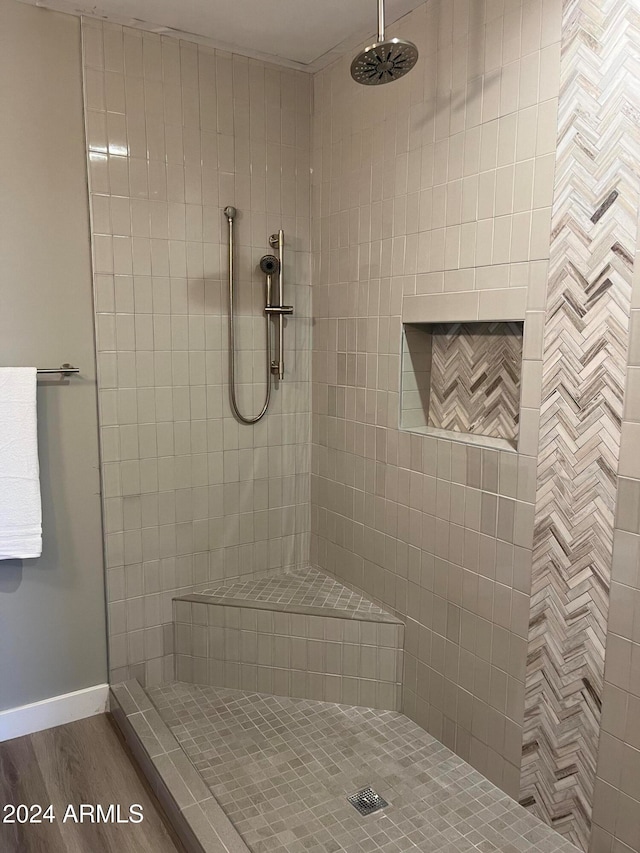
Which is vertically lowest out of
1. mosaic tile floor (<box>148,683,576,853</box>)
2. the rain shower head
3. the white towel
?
mosaic tile floor (<box>148,683,576,853</box>)

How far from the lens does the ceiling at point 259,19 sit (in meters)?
2.04

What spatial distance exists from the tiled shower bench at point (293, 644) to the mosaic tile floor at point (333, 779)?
6 centimetres

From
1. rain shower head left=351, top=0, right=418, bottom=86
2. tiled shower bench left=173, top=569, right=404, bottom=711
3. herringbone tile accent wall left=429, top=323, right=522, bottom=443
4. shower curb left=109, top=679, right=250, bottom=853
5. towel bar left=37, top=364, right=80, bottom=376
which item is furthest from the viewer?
tiled shower bench left=173, top=569, right=404, bottom=711

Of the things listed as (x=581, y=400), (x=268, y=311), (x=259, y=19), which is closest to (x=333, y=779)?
(x=581, y=400)

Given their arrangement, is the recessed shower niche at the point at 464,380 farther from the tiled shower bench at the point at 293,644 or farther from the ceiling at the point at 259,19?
the ceiling at the point at 259,19

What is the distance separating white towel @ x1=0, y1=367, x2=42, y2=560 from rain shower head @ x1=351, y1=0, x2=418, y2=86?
4.56 feet

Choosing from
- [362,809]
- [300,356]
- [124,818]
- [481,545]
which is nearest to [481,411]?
[481,545]

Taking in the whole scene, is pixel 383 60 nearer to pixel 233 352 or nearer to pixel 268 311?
pixel 268 311

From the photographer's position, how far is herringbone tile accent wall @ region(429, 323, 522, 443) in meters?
2.01

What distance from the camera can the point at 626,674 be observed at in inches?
60.1

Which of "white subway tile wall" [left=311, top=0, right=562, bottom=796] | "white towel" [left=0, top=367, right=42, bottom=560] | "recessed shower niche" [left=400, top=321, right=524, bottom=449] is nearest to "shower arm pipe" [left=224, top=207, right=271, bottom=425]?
"white subway tile wall" [left=311, top=0, right=562, bottom=796]

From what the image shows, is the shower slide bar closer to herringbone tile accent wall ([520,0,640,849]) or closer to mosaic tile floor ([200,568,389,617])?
mosaic tile floor ([200,568,389,617])

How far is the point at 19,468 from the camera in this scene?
2090 mm

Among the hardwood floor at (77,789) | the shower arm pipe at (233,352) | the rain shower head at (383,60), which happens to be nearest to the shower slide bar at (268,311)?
the shower arm pipe at (233,352)
